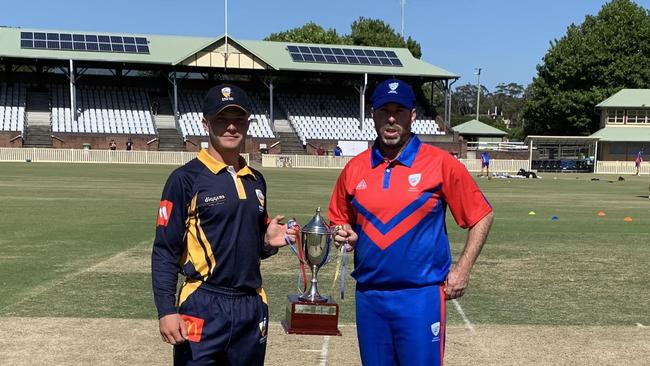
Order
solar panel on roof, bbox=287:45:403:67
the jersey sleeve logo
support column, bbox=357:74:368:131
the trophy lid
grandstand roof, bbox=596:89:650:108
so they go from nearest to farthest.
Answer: the jersey sleeve logo → the trophy lid → support column, bbox=357:74:368:131 → solar panel on roof, bbox=287:45:403:67 → grandstand roof, bbox=596:89:650:108

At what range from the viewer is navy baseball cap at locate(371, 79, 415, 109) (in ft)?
12.2

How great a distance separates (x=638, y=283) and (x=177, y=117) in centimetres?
4714

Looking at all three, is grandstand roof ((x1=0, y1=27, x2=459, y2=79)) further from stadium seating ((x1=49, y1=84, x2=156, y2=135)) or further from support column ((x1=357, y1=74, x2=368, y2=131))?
stadium seating ((x1=49, y1=84, x2=156, y2=135))

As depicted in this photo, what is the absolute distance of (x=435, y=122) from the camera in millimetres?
59688

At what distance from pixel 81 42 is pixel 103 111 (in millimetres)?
5735

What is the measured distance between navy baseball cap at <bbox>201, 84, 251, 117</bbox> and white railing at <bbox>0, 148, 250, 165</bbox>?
40923 mm

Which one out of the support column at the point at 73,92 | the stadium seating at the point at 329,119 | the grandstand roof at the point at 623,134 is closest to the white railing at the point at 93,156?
the support column at the point at 73,92

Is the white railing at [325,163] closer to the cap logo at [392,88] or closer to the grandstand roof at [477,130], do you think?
the grandstand roof at [477,130]

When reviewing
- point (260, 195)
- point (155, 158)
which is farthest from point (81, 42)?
point (260, 195)

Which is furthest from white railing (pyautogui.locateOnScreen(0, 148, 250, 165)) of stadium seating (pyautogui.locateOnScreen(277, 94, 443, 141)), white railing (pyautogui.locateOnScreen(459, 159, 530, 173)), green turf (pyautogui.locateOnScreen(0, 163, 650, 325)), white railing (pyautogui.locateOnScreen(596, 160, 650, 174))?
white railing (pyautogui.locateOnScreen(596, 160, 650, 174))

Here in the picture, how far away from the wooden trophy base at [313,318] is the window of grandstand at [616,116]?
6061 centimetres

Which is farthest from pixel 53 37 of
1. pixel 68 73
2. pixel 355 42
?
pixel 355 42

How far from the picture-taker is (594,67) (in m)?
63.9

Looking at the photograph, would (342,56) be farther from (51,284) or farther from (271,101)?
(51,284)
